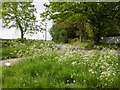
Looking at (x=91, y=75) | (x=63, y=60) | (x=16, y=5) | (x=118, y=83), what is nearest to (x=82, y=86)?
(x=91, y=75)

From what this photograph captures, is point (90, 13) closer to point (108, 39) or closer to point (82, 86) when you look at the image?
point (108, 39)

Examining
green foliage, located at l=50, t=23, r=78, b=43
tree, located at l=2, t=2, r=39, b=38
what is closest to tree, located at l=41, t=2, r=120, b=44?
tree, located at l=2, t=2, r=39, b=38

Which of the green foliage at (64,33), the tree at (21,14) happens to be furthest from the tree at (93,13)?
the green foliage at (64,33)

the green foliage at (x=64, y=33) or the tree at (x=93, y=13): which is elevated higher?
the tree at (x=93, y=13)

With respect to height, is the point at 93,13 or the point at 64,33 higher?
the point at 93,13

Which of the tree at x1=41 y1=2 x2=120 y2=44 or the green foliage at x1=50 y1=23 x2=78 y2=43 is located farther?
the green foliage at x1=50 y1=23 x2=78 y2=43

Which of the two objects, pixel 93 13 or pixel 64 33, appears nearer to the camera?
pixel 93 13

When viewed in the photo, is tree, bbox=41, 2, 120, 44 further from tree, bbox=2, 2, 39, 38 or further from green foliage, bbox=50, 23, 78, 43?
green foliage, bbox=50, 23, 78, 43

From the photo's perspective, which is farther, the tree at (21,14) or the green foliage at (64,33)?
the green foliage at (64,33)

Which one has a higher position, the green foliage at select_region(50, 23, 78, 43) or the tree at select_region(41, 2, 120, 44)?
the tree at select_region(41, 2, 120, 44)

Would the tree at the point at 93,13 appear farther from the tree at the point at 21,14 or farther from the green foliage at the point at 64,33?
the green foliage at the point at 64,33

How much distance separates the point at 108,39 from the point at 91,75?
1023 inches

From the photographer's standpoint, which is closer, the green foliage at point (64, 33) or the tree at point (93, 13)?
the tree at point (93, 13)

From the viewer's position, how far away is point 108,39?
97.3ft
